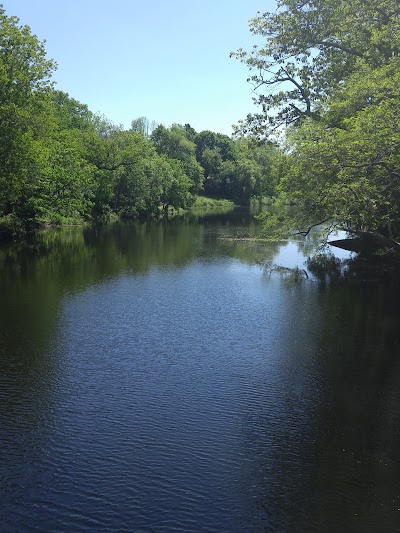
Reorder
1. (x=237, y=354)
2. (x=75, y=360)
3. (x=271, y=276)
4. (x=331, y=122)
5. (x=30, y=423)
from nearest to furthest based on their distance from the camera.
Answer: (x=30, y=423) < (x=75, y=360) < (x=237, y=354) < (x=331, y=122) < (x=271, y=276)

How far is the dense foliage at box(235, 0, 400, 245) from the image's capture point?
14922 millimetres

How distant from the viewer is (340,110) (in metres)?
20.1

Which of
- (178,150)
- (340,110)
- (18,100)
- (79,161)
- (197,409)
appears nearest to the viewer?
(197,409)

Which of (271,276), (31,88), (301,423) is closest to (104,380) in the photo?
(301,423)

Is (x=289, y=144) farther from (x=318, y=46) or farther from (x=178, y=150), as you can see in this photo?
(x=178, y=150)

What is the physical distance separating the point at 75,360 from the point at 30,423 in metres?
3.71

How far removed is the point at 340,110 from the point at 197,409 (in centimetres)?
1475

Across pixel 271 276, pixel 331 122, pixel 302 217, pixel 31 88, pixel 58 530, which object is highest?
pixel 31 88

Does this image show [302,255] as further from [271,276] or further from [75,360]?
Answer: [75,360]

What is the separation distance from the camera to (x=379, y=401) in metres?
12.2

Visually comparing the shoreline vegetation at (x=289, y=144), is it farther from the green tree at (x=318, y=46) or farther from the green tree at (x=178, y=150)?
the green tree at (x=178, y=150)

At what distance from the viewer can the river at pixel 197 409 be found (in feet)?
26.1

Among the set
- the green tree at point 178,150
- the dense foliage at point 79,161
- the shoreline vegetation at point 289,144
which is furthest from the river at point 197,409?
the green tree at point 178,150

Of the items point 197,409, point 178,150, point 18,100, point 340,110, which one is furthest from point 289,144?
point 178,150
